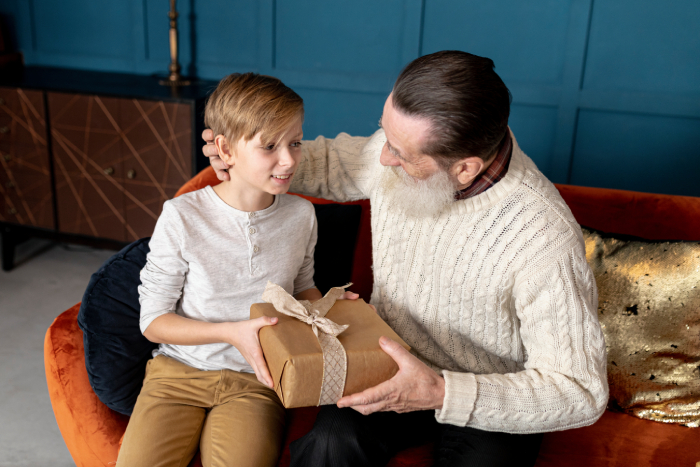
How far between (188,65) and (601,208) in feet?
7.92

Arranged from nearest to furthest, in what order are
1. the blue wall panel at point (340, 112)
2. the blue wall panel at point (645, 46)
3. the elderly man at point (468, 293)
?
the elderly man at point (468, 293) < the blue wall panel at point (645, 46) < the blue wall panel at point (340, 112)

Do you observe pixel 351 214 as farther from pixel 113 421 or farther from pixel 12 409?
pixel 12 409

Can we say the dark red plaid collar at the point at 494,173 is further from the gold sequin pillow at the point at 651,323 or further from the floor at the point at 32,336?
the floor at the point at 32,336

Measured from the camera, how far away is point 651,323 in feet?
4.75

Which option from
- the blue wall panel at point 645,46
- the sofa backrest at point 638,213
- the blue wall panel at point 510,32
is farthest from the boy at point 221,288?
the blue wall panel at point 645,46

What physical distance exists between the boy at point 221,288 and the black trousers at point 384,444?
0.39ft

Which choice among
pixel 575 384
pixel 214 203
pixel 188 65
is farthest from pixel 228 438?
pixel 188 65

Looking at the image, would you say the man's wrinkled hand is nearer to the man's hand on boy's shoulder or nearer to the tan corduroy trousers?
the tan corduroy trousers

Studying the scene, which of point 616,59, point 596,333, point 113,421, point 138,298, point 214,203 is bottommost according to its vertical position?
point 113,421

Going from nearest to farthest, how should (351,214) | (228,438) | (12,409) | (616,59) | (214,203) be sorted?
1. (228,438)
2. (214,203)
3. (351,214)
4. (12,409)
5. (616,59)

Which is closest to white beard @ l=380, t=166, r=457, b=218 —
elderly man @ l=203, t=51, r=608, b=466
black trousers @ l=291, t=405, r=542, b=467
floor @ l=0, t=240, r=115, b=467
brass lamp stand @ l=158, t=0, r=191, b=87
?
elderly man @ l=203, t=51, r=608, b=466

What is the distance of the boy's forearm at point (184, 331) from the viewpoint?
1192mm

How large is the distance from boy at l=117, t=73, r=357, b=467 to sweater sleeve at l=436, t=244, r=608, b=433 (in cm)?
36

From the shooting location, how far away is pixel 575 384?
3.55 feet
